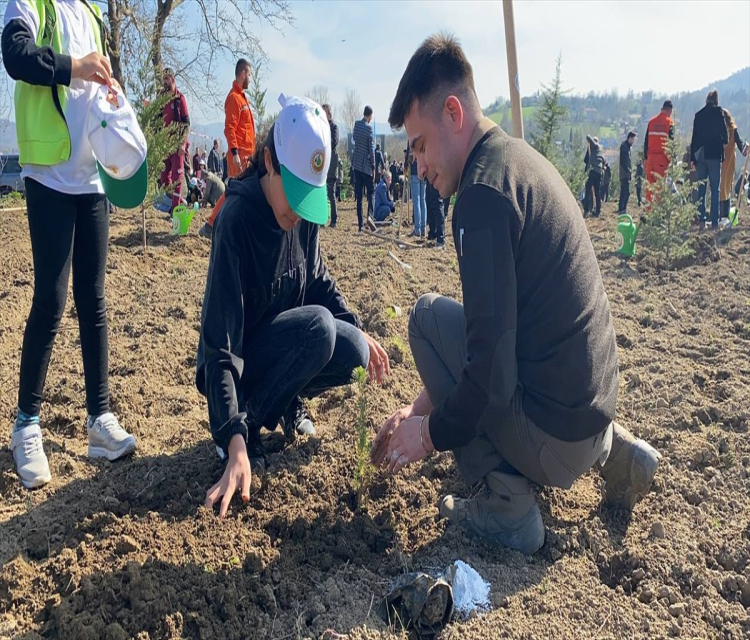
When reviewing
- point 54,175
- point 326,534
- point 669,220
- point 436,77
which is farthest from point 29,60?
point 669,220

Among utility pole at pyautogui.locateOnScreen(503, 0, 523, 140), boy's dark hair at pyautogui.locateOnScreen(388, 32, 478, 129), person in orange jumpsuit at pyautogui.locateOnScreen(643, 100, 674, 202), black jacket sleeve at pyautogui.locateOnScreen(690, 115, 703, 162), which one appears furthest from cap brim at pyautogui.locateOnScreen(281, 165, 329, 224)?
black jacket sleeve at pyautogui.locateOnScreen(690, 115, 703, 162)

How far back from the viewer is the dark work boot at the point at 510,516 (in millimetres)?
2160

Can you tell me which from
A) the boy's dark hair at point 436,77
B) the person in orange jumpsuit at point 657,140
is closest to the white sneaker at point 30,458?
the boy's dark hair at point 436,77

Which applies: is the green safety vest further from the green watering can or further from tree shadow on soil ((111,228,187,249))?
the green watering can

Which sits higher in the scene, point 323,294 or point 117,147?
point 117,147

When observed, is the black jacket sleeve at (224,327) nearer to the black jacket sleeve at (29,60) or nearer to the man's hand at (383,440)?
the man's hand at (383,440)

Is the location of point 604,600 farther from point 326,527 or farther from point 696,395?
point 696,395

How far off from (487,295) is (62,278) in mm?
1677

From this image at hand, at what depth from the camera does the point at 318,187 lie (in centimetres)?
229

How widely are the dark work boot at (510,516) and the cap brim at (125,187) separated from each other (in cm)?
177

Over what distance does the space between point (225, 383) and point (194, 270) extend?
14.7ft

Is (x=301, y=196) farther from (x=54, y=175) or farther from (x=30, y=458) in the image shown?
(x=30, y=458)

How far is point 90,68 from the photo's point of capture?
233 centimetres

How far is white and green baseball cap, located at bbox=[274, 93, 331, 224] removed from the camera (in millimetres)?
2197
